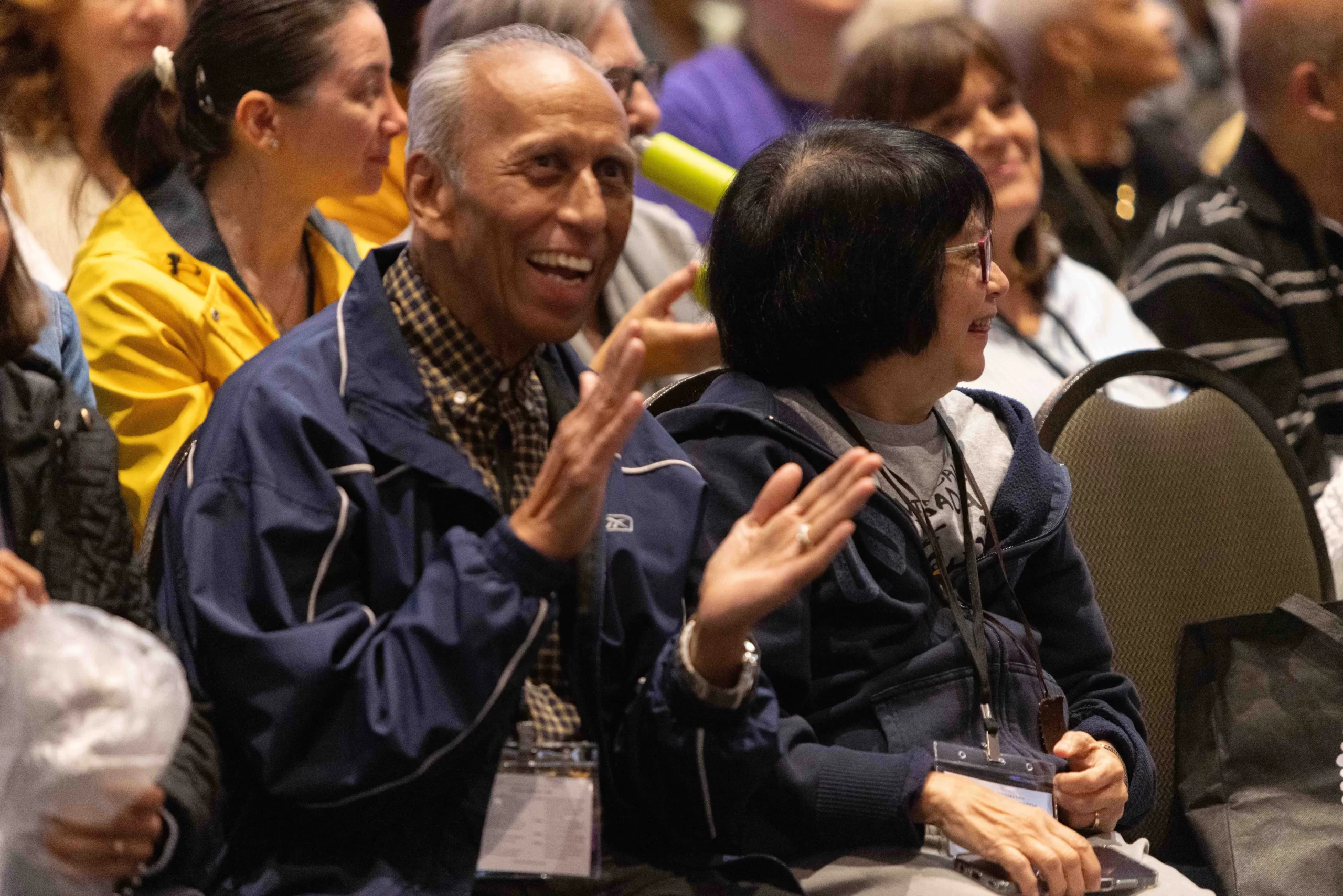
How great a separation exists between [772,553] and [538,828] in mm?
348

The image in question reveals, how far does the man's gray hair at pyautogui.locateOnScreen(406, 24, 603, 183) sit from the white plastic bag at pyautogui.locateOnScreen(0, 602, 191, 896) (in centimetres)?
66

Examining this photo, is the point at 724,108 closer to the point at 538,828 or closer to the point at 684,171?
the point at 684,171

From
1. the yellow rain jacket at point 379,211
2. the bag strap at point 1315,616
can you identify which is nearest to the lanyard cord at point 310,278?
the yellow rain jacket at point 379,211

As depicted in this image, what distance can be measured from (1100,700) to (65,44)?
77.3 inches

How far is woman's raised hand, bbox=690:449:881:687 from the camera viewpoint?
5.28 feet

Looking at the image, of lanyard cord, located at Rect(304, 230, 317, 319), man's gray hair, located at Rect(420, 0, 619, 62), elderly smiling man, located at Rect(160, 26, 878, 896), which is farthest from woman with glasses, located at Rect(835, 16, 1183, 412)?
elderly smiling man, located at Rect(160, 26, 878, 896)

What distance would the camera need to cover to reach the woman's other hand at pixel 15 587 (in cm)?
144

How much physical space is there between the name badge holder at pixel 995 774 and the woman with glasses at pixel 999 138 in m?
1.12

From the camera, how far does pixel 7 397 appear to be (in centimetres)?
170

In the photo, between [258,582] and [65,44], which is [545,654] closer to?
[258,582]

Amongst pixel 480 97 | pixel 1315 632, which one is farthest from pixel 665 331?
pixel 1315 632

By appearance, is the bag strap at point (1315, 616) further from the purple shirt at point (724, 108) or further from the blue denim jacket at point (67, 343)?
the purple shirt at point (724, 108)

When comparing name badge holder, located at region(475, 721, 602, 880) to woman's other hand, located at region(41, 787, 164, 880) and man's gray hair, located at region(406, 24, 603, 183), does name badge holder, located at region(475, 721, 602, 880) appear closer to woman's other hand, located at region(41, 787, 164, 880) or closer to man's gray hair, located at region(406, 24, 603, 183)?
woman's other hand, located at region(41, 787, 164, 880)

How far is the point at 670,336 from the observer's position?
2.57m
